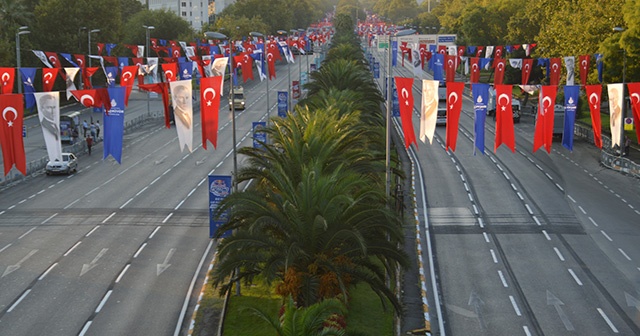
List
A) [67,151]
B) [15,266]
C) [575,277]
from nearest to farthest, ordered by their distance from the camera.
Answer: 1. [575,277]
2. [15,266]
3. [67,151]

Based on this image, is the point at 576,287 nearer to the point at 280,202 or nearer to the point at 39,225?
the point at 280,202

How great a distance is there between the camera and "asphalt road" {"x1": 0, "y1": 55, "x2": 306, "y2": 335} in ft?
96.4

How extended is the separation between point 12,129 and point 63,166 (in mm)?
23554

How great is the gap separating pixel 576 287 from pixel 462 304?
490 cm

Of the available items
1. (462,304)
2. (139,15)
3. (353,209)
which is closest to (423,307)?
(462,304)

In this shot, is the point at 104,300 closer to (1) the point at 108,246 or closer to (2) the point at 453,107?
(1) the point at 108,246

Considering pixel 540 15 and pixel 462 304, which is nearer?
pixel 462 304

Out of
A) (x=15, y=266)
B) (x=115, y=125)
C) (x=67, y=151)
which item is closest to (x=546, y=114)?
(x=115, y=125)

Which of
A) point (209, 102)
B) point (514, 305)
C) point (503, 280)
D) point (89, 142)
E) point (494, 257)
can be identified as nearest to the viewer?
point (514, 305)

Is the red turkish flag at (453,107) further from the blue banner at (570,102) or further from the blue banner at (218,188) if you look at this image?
the blue banner at (218,188)

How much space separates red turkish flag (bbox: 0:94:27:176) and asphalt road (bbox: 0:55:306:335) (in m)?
4.67

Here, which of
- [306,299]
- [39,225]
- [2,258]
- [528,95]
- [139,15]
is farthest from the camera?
[139,15]

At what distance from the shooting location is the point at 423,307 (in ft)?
101

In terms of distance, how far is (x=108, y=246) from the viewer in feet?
124
